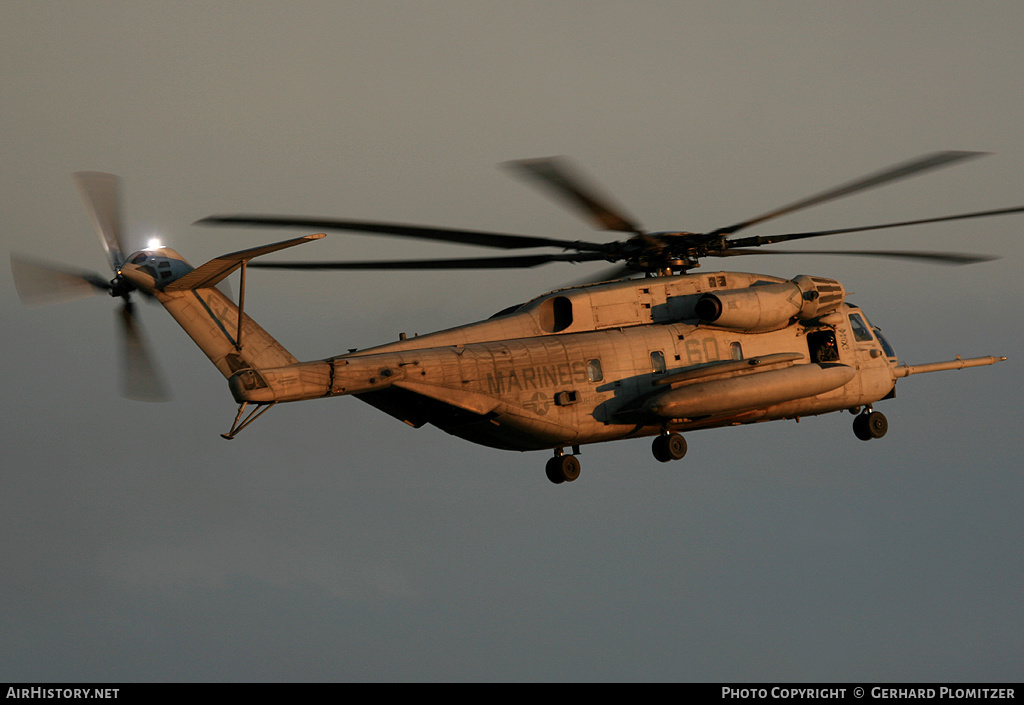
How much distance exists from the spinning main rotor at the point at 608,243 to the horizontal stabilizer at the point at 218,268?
2.29ft

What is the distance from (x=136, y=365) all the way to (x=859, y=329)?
18717 mm

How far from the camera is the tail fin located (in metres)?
26.2

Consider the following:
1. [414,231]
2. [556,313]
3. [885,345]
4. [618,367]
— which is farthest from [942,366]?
[414,231]

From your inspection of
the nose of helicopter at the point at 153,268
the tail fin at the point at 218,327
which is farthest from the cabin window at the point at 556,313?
the nose of helicopter at the point at 153,268

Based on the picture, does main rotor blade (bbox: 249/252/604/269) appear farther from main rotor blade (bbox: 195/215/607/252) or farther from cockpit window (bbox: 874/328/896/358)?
cockpit window (bbox: 874/328/896/358)

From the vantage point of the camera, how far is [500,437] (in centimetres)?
2944

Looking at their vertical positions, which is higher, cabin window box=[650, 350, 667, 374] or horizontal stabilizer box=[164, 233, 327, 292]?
horizontal stabilizer box=[164, 233, 327, 292]

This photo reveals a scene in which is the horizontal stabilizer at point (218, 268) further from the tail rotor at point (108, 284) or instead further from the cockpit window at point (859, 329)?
the cockpit window at point (859, 329)

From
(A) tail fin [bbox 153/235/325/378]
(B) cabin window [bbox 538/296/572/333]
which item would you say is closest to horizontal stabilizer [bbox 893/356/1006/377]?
(B) cabin window [bbox 538/296/572/333]

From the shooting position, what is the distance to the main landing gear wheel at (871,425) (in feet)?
115

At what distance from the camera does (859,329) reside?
34969 millimetres

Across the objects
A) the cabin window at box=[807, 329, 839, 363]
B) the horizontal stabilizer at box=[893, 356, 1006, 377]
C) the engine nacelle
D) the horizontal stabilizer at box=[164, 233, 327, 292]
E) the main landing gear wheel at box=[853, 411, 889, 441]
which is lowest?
the main landing gear wheel at box=[853, 411, 889, 441]

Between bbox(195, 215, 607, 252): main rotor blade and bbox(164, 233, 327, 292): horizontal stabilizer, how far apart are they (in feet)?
2.23

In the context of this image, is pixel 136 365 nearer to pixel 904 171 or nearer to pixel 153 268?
pixel 153 268
